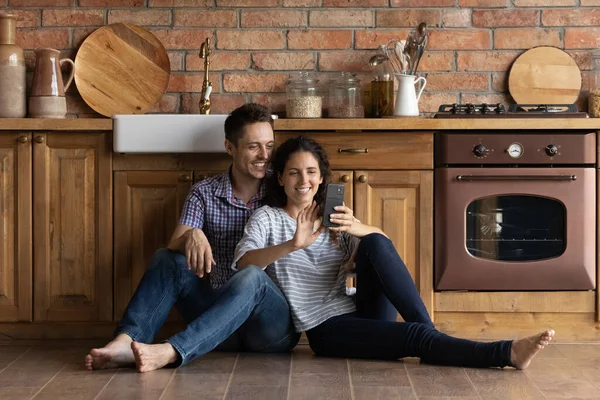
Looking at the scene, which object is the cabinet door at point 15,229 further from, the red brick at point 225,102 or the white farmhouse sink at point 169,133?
the red brick at point 225,102

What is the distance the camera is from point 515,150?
3.28 meters

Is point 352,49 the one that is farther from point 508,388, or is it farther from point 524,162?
point 508,388

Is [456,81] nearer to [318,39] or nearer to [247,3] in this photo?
[318,39]

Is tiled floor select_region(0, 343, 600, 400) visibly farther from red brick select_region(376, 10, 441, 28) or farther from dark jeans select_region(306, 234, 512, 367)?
red brick select_region(376, 10, 441, 28)

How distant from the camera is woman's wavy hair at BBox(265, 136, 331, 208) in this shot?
2967 mm

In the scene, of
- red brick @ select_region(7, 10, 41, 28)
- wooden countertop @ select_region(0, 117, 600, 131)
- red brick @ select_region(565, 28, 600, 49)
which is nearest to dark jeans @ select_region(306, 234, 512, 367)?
wooden countertop @ select_region(0, 117, 600, 131)

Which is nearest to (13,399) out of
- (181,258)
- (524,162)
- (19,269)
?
(181,258)

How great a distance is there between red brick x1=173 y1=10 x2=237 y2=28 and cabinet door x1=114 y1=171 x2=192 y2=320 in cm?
79

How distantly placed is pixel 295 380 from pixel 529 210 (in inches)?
46.1

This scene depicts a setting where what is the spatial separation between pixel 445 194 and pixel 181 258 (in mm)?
985

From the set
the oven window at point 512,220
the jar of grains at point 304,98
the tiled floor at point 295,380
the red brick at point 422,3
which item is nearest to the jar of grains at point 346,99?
the jar of grains at point 304,98

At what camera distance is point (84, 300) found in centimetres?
335

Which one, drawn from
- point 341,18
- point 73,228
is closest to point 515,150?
point 341,18

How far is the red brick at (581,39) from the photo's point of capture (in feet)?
12.4
